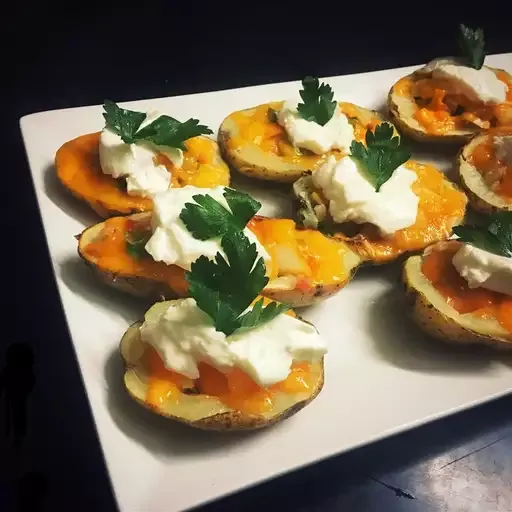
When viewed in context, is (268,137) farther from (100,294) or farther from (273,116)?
(100,294)

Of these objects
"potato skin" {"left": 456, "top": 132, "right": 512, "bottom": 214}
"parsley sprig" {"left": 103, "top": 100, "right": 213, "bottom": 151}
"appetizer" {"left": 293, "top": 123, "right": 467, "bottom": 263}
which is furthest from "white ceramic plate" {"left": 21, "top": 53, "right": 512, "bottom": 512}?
"potato skin" {"left": 456, "top": 132, "right": 512, "bottom": 214}

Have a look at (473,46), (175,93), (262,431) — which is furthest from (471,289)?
(175,93)

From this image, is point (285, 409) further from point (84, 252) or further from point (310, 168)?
point (310, 168)

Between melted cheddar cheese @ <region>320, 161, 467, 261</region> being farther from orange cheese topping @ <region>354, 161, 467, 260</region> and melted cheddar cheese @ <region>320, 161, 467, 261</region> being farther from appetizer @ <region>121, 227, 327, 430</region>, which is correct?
appetizer @ <region>121, 227, 327, 430</region>

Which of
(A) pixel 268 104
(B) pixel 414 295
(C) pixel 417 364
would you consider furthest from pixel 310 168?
(C) pixel 417 364

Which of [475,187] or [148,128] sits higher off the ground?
[148,128]
